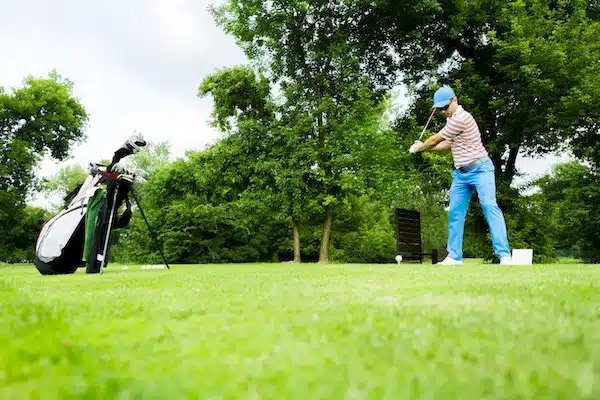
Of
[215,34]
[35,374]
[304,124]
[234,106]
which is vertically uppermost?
[215,34]

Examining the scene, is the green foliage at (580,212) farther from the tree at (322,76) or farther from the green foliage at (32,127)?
the green foliage at (32,127)

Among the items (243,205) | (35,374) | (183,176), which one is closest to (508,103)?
(243,205)

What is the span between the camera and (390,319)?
243cm

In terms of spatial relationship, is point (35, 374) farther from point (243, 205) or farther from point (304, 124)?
point (243, 205)

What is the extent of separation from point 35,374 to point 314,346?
877mm

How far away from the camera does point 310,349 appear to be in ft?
5.87

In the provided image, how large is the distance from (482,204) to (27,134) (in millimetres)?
40210

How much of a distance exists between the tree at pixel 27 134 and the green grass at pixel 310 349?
40252 mm

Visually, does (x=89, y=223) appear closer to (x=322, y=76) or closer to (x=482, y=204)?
(x=482, y=204)

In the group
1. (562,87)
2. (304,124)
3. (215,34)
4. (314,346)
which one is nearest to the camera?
(314,346)

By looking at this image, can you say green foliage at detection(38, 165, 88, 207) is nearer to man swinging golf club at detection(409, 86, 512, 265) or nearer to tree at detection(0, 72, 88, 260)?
tree at detection(0, 72, 88, 260)

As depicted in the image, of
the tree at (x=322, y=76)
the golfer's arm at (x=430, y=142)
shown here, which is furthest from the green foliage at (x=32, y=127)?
the golfer's arm at (x=430, y=142)

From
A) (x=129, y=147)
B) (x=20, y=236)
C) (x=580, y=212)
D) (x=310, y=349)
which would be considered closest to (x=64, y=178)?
(x=20, y=236)

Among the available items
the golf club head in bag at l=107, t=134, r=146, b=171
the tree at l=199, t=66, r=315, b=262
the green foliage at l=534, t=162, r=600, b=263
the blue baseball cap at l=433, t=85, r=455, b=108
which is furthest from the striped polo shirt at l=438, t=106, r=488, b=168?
the green foliage at l=534, t=162, r=600, b=263
